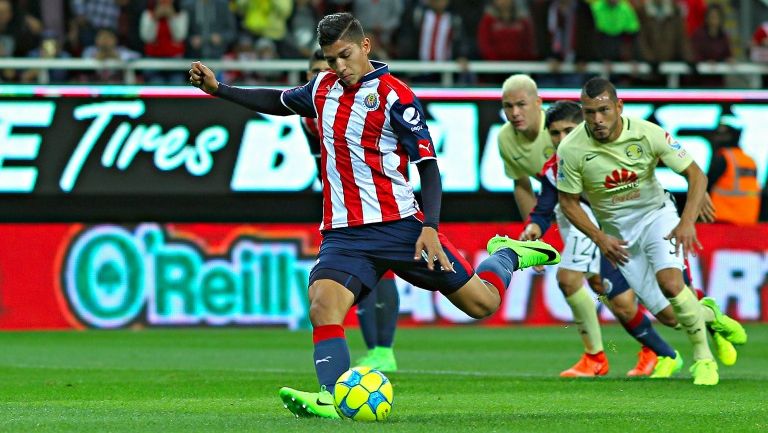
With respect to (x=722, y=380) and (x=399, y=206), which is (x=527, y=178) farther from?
→ (x=399, y=206)

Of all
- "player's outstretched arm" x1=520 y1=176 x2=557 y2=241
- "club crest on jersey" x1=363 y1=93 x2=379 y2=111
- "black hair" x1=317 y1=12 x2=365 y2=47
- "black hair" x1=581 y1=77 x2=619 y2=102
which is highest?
"black hair" x1=317 y1=12 x2=365 y2=47

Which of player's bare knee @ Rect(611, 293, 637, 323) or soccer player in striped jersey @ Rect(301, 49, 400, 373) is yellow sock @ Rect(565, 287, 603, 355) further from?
soccer player in striped jersey @ Rect(301, 49, 400, 373)

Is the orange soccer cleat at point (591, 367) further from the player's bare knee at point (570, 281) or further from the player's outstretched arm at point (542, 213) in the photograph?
the player's outstretched arm at point (542, 213)

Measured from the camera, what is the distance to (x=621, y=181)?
10.5 metres

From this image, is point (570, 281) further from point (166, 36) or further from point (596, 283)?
point (166, 36)

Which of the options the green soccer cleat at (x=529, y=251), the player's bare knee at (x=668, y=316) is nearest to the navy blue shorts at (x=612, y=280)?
the player's bare knee at (x=668, y=316)

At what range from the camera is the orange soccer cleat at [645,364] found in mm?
11500

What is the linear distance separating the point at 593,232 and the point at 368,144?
284 centimetres

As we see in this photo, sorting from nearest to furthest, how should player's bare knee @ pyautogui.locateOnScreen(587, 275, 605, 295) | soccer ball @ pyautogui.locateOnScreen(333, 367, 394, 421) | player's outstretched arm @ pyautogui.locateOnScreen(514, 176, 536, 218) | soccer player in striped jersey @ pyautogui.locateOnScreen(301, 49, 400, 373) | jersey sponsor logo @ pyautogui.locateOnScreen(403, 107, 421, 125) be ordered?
soccer ball @ pyautogui.locateOnScreen(333, 367, 394, 421)
jersey sponsor logo @ pyautogui.locateOnScreen(403, 107, 421, 125)
soccer player in striped jersey @ pyautogui.locateOnScreen(301, 49, 400, 373)
player's bare knee @ pyautogui.locateOnScreen(587, 275, 605, 295)
player's outstretched arm @ pyautogui.locateOnScreen(514, 176, 536, 218)

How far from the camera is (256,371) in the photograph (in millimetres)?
12188

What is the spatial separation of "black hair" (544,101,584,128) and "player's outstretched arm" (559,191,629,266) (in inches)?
42.0

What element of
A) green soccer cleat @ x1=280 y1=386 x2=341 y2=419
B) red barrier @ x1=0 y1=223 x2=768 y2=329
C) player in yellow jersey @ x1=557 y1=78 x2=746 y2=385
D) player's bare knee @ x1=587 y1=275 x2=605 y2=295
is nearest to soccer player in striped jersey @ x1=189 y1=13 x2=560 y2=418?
green soccer cleat @ x1=280 y1=386 x2=341 y2=419

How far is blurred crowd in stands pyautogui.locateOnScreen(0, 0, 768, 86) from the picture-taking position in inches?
746

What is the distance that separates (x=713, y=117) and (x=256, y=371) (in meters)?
8.80
